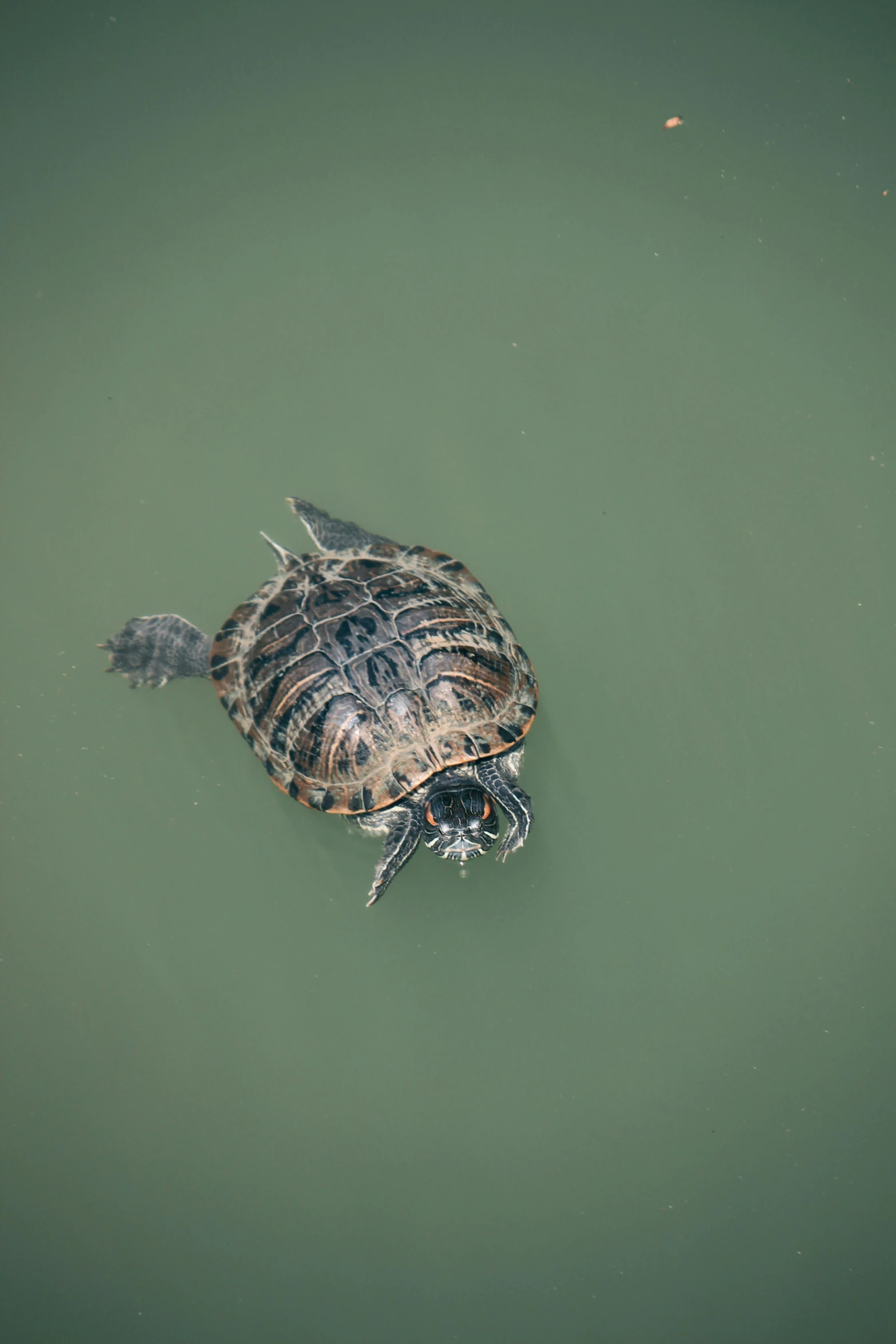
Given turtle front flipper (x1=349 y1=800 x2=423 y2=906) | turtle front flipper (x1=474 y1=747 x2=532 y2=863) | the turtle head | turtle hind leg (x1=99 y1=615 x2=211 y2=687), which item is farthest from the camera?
turtle hind leg (x1=99 y1=615 x2=211 y2=687)

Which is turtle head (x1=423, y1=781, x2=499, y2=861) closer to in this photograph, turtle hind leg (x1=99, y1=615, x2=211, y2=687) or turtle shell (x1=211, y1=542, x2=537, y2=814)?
turtle shell (x1=211, y1=542, x2=537, y2=814)

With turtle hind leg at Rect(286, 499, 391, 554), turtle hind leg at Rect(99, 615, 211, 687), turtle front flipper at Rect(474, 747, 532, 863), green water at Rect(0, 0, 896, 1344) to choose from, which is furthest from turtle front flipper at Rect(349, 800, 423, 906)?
turtle hind leg at Rect(286, 499, 391, 554)

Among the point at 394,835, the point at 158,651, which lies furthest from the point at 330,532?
the point at 394,835

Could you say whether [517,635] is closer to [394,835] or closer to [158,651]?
[394,835]

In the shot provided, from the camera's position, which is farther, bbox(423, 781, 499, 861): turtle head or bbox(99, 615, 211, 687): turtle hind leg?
bbox(99, 615, 211, 687): turtle hind leg

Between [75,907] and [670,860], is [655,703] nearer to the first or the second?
[670,860]

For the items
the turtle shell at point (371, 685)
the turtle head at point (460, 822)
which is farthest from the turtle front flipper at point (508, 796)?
the turtle shell at point (371, 685)

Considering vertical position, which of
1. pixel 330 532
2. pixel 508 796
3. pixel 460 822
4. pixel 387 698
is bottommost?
pixel 460 822
